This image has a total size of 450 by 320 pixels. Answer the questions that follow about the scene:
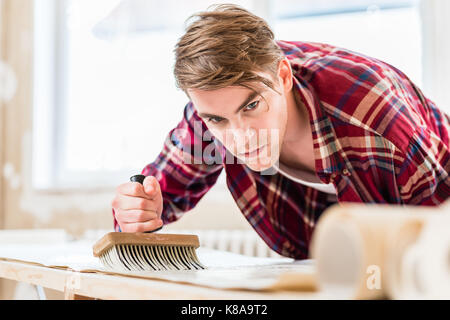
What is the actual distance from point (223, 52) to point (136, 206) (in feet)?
1.03

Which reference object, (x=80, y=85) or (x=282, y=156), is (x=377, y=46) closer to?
(x=282, y=156)

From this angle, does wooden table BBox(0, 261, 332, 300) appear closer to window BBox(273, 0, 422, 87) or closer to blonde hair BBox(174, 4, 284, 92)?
blonde hair BBox(174, 4, 284, 92)

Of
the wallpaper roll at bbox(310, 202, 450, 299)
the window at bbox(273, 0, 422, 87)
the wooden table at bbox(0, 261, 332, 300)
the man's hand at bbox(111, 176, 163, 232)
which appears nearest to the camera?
the wallpaper roll at bbox(310, 202, 450, 299)

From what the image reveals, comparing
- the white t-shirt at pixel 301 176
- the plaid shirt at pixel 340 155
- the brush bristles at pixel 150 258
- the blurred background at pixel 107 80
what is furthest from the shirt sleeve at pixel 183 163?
the blurred background at pixel 107 80

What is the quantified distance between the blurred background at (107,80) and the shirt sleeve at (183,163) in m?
0.90

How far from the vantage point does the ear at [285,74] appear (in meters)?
1.04

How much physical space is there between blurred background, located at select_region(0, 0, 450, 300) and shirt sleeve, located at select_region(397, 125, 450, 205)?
3.67ft

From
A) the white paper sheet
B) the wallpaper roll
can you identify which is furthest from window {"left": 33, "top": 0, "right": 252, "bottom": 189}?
the wallpaper roll

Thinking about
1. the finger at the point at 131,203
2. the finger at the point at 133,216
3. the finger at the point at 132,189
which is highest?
the finger at the point at 132,189

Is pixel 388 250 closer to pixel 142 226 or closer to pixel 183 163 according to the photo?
pixel 142 226

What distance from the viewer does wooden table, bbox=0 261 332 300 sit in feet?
1.44

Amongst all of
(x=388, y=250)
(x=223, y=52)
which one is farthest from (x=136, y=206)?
(x=388, y=250)

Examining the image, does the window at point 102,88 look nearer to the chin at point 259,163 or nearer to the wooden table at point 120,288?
the chin at point 259,163

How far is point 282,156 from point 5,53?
1.81m
